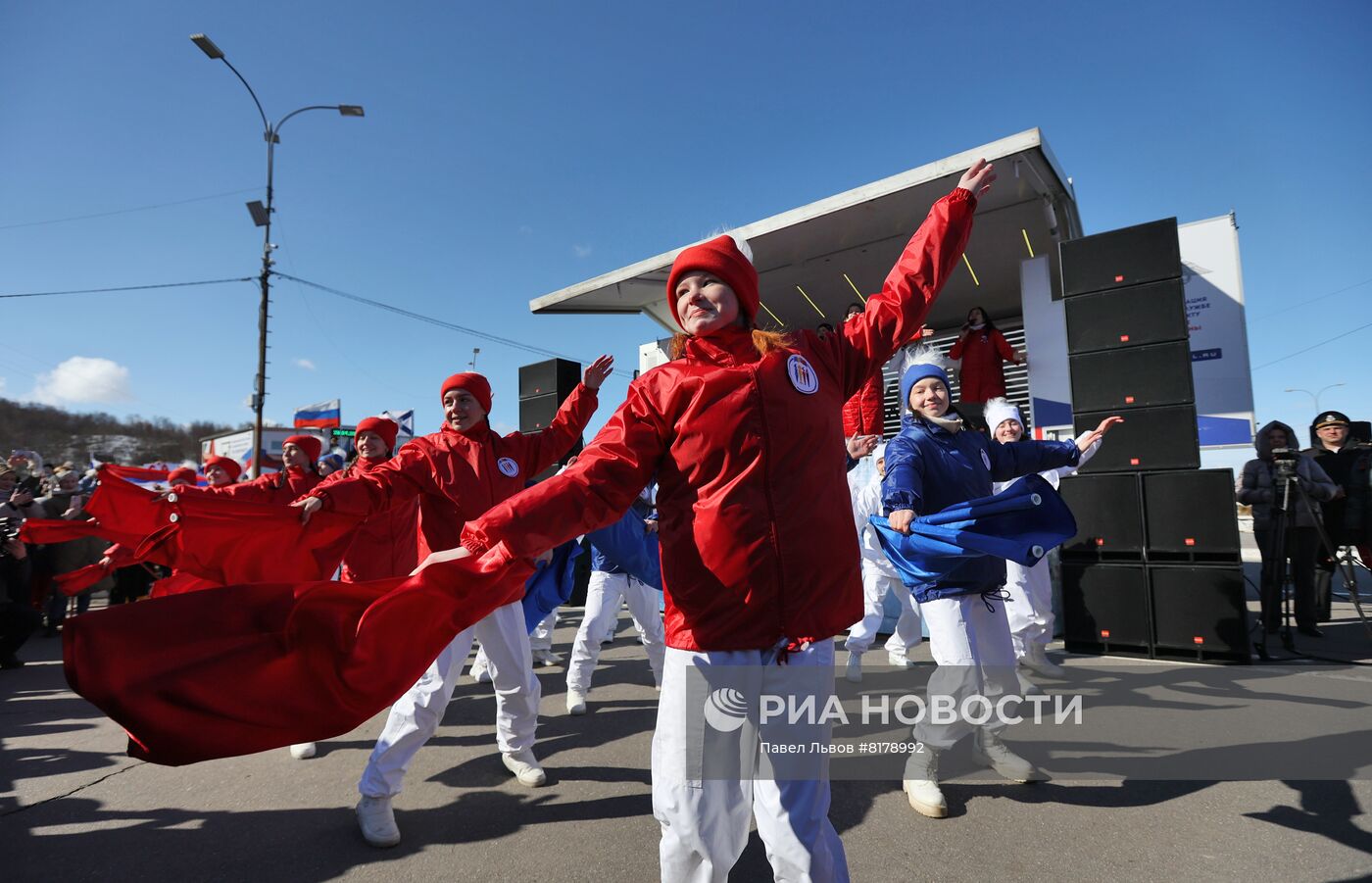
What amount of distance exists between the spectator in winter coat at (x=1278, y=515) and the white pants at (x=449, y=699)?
7.35 metres

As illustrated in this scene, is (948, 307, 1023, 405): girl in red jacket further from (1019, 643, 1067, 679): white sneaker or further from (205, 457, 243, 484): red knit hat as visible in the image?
(205, 457, 243, 484): red knit hat

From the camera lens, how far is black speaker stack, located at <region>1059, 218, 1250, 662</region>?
5930 mm

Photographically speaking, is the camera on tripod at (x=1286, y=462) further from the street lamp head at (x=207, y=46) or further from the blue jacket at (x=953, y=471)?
the street lamp head at (x=207, y=46)

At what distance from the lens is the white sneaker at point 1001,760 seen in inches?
136

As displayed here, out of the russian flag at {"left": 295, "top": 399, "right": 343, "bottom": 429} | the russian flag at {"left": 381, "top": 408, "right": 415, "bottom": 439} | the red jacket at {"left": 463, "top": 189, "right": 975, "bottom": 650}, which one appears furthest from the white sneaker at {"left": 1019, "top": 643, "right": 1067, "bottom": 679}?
the russian flag at {"left": 295, "top": 399, "right": 343, "bottom": 429}

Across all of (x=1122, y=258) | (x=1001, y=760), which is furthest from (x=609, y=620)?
(x=1122, y=258)

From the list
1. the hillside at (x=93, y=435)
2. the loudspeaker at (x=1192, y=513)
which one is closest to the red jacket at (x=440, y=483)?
the loudspeaker at (x=1192, y=513)

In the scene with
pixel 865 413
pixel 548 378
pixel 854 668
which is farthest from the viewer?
pixel 548 378

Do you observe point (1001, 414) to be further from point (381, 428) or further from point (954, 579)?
point (381, 428)

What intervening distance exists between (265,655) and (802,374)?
5.28 ft

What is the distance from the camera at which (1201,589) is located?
593 cm

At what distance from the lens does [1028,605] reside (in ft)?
18.6

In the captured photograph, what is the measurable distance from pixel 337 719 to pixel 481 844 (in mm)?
1891

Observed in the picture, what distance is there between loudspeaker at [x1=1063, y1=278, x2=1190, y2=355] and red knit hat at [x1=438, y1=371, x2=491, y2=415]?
19.6 ft
